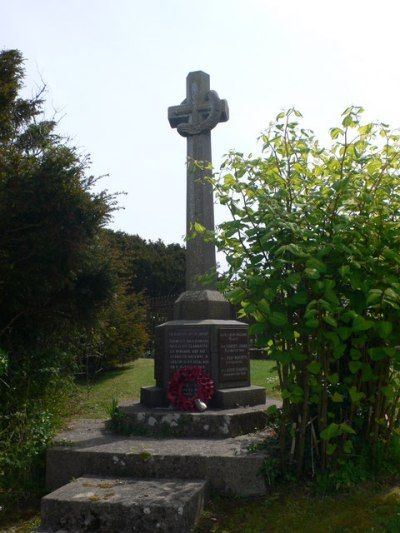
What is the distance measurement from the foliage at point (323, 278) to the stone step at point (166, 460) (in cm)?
37

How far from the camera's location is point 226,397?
6.36 m

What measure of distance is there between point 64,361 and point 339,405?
450 cm

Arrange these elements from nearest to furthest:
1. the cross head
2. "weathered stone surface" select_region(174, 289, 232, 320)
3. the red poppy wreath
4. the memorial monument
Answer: the red poppy wreath, the memorial monument, "weathered stone surface" select_region(174, 289, 232, 320), the cross head

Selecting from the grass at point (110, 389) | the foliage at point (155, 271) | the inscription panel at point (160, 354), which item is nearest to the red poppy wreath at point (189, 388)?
the inscription panel at point (160, 354)

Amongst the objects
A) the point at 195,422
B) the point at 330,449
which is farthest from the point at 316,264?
the point at 195,422

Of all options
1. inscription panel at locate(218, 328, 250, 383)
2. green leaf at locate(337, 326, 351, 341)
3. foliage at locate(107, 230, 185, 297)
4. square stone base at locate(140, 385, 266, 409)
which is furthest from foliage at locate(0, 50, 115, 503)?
foliage at locate(107, 230, 185, 297)

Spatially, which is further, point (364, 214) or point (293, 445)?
point (293, 445)

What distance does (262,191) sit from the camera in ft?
14.5

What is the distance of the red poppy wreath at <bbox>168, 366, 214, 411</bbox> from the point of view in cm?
625

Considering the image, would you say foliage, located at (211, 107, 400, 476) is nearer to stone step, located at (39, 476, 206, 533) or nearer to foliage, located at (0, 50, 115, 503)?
stone step, located at (39, 476, 206, 533)

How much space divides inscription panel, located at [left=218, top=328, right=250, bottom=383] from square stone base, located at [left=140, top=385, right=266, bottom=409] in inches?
7.6

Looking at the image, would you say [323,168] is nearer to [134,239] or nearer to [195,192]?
[195,192]

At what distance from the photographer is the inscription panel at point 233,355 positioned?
669cm

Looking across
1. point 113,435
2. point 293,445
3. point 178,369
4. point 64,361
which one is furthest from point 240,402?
point 64,361
